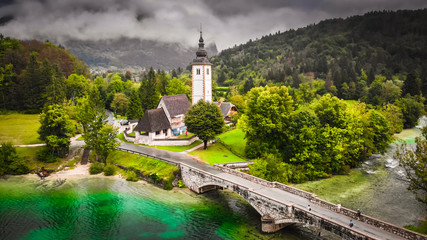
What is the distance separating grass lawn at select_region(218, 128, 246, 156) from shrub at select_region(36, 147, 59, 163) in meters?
30.4

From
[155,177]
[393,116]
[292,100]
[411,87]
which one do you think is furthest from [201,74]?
[411,87]

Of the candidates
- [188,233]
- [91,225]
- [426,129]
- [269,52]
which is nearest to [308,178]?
[426,129]

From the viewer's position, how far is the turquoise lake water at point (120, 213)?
90.8 feet

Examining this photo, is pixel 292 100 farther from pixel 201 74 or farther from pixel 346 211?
pixel 346 211

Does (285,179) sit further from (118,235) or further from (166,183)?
(118,235)

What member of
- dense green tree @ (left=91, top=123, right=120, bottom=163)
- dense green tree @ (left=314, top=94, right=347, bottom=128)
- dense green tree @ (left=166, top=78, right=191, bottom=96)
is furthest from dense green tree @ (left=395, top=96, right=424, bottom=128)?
dense green tree @ (left=91, top=123, right=120, bottom=163)

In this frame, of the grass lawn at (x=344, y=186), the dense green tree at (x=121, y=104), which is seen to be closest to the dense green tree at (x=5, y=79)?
the dense green tree at (x=121, y=104)

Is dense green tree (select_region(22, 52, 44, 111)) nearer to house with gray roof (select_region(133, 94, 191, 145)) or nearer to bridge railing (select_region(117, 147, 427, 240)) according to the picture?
house with gray roof (select_region(133, 94, 191, 145))

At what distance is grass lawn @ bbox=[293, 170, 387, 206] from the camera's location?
116 feet

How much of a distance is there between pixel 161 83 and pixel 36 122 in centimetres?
3338

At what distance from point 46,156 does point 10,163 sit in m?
4.94

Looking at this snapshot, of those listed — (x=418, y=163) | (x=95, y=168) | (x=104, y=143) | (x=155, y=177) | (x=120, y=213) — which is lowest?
(x=120, y=213)

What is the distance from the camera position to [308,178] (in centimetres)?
4169

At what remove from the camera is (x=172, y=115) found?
57.2 metres
